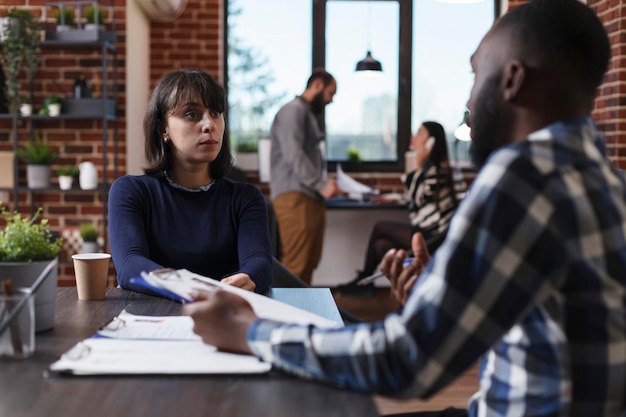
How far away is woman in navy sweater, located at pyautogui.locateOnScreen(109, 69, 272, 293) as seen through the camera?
1.89m

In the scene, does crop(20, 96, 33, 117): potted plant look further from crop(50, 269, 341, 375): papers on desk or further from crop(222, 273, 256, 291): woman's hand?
crop(50, 269, 341, 375): papers on desk

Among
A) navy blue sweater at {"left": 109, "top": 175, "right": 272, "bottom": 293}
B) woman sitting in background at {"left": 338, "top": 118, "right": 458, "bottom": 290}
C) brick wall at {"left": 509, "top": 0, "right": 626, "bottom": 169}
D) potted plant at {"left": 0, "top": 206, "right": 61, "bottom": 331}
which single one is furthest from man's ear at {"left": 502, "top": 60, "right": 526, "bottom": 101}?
woman sitting in background at {"left": 338, "top": 118, "right": 458, "bottom": 290}

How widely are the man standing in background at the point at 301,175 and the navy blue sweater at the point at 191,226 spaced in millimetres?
2539

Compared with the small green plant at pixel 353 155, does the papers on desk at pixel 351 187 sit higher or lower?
lower

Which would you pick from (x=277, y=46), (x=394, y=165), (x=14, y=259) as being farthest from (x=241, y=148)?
(x=14, y=259)

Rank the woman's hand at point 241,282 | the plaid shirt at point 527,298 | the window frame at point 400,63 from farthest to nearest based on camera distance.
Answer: the window frame at point 400,63
the woman's hand at point 241,282
the plaid shirt at point 527,298

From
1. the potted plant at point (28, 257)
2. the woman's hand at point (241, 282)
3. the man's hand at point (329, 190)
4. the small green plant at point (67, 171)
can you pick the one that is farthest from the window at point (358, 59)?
the potted plant at point (28, 257)

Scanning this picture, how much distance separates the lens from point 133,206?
6.25ft

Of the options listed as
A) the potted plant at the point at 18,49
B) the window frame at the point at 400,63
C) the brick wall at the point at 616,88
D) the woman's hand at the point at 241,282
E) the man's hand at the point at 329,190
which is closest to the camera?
the woman's hand at the point at 241,282

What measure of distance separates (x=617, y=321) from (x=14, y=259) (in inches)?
35.3

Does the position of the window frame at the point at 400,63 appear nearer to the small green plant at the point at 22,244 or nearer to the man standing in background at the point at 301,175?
the man standing in background at the point at 301,175

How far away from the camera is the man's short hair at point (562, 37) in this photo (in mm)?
860

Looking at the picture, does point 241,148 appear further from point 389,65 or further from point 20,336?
point 20,336

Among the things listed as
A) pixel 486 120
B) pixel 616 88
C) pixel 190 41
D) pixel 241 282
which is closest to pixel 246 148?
pixel 190 41
